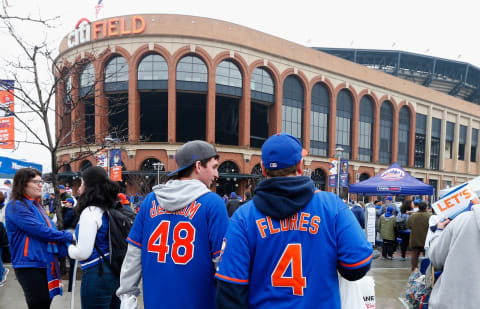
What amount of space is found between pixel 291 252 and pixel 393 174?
1382 centimetres

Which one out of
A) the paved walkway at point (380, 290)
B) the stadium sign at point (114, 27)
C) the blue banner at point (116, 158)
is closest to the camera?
the paved walkway at point (380, 290)

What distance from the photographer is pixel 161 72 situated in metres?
30.4

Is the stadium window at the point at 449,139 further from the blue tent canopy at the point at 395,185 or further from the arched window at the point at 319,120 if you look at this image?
the blue tent canopy at the point at 395,185

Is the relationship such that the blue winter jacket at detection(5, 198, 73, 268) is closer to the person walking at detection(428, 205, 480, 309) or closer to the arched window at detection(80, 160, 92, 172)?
the person walking at detection(428, 205, 480, 309)

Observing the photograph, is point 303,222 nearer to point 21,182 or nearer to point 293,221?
point 293,221

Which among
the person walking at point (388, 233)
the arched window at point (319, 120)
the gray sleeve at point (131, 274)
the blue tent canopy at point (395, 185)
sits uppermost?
the arched window at point (319, 120)

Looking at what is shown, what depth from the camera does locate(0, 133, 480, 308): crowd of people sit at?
5.82ft

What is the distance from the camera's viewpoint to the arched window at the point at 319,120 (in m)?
37.6

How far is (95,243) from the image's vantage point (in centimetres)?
314

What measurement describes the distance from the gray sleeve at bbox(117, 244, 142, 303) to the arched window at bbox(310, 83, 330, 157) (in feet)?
117

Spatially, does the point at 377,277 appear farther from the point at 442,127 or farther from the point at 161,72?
the point at 442,127

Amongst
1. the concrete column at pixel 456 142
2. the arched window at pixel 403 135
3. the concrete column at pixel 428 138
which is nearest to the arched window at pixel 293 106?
the arched window at pixel 403 135

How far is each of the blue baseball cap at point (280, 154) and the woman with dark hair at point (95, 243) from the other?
6.37 feet

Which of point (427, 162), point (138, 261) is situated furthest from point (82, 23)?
point (427, 162)
